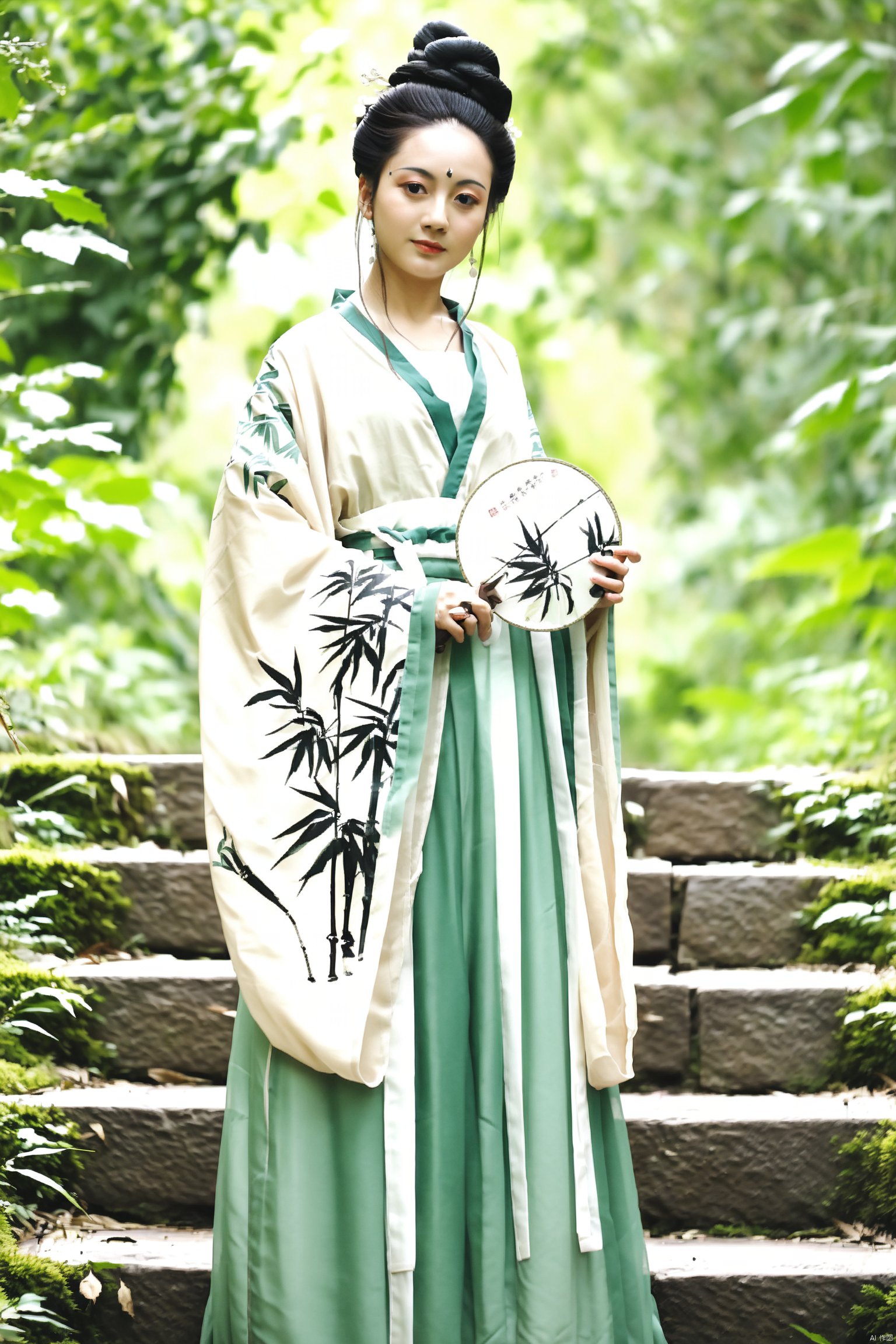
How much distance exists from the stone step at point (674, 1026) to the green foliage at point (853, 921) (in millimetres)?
115

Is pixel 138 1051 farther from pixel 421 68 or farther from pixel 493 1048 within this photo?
pixel 421 68

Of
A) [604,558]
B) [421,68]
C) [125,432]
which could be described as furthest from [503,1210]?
[125,432]

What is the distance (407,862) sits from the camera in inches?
69.2

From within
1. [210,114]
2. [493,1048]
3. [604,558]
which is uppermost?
[210,114]

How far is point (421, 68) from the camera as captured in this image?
6.13 ft

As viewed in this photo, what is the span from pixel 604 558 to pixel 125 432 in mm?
2724

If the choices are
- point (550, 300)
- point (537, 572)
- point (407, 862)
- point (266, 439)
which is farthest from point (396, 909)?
point (550, 300)

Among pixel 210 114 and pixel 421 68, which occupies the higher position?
pixel 210 114

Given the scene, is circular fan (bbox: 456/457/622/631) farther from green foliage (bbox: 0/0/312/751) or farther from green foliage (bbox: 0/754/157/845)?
green foliage (bbox: 0/0/312/751)

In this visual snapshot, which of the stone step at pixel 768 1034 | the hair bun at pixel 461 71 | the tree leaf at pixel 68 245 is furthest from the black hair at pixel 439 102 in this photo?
the stone step at pixel 768 1034

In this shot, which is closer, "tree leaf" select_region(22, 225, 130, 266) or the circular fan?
the circular fan

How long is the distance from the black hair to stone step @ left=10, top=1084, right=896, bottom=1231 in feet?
4.28

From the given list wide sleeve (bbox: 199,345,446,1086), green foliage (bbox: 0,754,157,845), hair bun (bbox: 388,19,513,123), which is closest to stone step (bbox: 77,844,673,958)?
green foliage (bbox: 0,754,157,845)

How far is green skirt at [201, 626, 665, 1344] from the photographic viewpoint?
1699 mm
